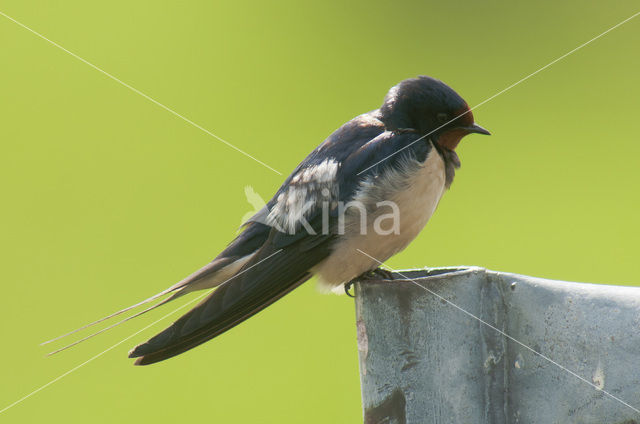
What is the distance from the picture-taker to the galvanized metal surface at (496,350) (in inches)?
48.9

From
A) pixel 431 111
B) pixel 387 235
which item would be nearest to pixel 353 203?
pixel 387 235

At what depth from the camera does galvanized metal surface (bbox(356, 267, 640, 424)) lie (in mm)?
1243

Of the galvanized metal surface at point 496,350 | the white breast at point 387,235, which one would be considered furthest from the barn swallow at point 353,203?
the galvanized metal surface at point 496,350

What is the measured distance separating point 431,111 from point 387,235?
1.36ft

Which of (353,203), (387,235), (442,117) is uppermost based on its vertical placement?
(442,117)

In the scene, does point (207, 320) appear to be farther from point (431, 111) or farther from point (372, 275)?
point (431, 111)

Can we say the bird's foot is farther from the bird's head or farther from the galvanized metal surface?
the galvanized metal surface

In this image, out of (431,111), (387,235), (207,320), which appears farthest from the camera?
(431,111)

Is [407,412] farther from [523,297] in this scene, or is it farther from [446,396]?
[523,297]

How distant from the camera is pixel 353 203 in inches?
90.1

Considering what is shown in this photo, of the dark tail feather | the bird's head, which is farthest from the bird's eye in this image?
the dark tail feather

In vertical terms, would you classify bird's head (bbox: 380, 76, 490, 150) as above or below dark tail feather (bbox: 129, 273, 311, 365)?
above

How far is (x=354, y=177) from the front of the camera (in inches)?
90.0

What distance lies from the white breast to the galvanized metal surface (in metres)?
0.67
